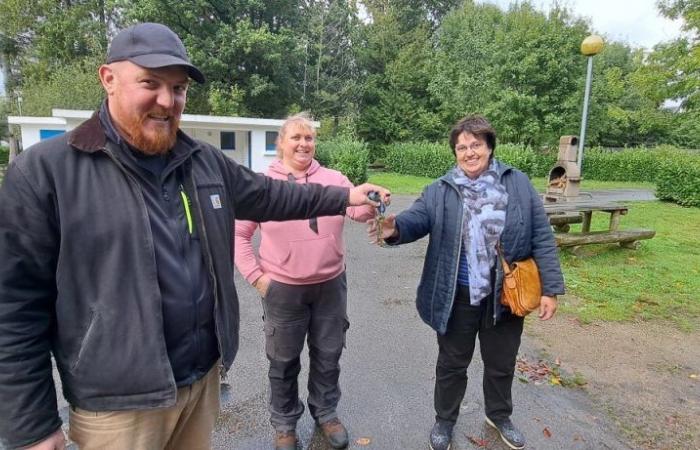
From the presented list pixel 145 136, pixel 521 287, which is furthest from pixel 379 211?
pixel 145 136

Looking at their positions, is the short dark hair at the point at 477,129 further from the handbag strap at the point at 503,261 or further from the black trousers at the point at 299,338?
the black trousers at the point at 299,338

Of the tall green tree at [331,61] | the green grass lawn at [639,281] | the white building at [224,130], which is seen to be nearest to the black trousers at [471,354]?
the green grass lawn at [639,281]

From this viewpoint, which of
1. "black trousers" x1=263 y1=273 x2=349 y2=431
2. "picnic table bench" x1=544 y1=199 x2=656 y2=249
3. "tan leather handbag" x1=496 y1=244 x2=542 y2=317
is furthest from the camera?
"picnic table bench" x1=544 y1=199 x2=656 y2=249

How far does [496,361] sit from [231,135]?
2158 centimetres

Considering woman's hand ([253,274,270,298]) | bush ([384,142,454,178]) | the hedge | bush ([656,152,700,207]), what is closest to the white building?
bush ([384,142,454,178])

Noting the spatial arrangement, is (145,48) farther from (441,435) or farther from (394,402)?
(394,402)

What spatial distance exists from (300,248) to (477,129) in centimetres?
128

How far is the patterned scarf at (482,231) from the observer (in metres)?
2.59

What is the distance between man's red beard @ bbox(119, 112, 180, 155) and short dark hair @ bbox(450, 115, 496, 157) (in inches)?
68.1

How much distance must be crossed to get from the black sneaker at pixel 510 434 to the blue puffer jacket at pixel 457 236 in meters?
0.78

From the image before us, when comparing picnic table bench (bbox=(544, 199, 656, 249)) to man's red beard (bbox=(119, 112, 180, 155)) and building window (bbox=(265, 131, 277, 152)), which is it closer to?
man's red beard (bbox=(119, 112, 180, 155))

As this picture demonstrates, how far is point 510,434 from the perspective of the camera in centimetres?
281

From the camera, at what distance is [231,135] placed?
22391 millimetres

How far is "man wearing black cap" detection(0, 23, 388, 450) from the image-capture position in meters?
1.34
